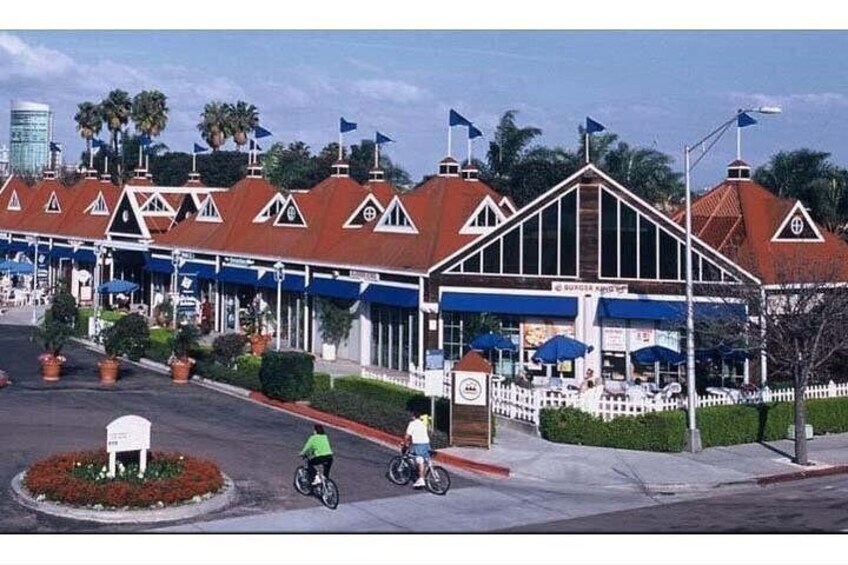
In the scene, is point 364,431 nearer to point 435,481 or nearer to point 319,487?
point 435,481

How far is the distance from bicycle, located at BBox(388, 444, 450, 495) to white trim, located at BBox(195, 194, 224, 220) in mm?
23950

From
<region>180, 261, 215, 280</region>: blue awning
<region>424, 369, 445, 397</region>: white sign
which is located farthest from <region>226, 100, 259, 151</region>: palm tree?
<region>424, 369, 445, 397</region>: white sign

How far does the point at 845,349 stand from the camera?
30.9 m

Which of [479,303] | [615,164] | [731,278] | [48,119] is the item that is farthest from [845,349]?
[615,164]

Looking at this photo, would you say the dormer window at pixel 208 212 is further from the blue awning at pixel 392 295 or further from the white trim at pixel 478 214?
the white trim at pixel 478 214

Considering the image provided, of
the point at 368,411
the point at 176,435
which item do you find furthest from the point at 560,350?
the point at 176,435

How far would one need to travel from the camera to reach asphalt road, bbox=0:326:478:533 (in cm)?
2253

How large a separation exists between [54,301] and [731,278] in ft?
83.2

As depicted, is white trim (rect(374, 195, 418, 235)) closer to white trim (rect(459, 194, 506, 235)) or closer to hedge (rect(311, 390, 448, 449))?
white trim (rect(459, 194, 506, 235))

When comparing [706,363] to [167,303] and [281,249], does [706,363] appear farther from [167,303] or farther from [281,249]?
[167,303]

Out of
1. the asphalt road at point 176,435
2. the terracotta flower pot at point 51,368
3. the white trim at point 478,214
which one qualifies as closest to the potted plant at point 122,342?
the asphalt road at point 176,435

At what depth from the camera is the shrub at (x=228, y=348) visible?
37.8 metres

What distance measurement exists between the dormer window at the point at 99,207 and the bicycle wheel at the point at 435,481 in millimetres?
32538

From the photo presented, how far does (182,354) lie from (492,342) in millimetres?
9372
